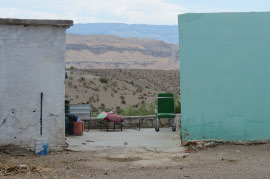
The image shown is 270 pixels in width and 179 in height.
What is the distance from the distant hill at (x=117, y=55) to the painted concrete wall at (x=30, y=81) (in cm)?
8528

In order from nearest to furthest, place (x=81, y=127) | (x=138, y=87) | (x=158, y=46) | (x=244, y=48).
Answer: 1. (x=244, y=48)
2. (x=81, y=127)
3. (x=138, y=87)
4. (x=158, y=46)

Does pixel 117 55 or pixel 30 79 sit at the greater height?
pixel 117 55

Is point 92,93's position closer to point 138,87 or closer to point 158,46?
point 138,87

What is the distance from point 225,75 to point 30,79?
4732 millimetres

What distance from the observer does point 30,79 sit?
11.2 m

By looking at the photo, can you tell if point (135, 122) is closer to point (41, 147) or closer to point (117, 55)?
point (41, 147)

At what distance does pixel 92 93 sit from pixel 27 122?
3163 cm

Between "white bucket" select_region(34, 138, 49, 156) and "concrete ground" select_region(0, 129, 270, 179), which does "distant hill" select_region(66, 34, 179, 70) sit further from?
"white bucket" select_region(34, 138, 49, 156)

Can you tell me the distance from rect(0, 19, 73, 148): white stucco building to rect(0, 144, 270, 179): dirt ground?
0.56m

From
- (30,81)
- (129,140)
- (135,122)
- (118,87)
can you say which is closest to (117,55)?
(118,87)

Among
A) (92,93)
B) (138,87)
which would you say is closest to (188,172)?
(92,93)

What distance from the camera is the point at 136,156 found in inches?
413

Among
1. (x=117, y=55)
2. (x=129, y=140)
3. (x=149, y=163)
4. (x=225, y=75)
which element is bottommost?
(x=149, y=163)

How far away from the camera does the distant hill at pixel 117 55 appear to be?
101750mm
